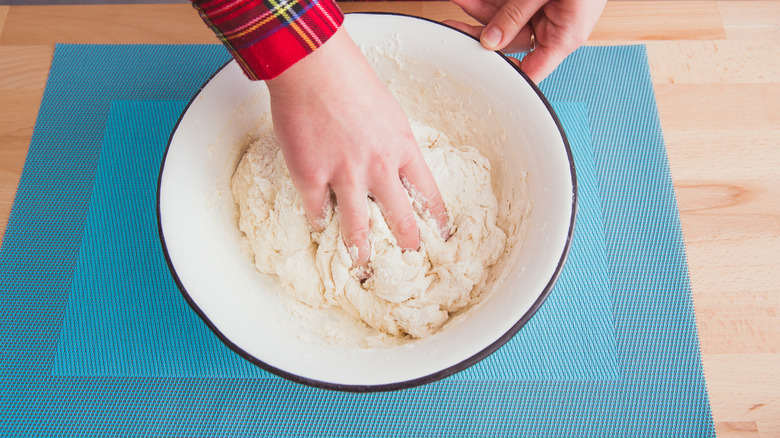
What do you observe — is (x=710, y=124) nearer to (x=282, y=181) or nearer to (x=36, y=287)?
(x=282, y=181)

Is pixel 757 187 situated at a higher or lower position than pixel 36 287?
lower

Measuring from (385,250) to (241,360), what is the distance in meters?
0.33

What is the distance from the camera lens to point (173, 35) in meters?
1.12

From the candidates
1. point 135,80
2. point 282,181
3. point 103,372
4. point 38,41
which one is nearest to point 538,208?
point 282,181

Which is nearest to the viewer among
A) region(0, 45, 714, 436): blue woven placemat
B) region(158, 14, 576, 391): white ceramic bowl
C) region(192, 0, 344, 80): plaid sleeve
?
region(192, 0, 344, 80): plaid sleeve

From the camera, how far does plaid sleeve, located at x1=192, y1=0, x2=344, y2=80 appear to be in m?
0.52

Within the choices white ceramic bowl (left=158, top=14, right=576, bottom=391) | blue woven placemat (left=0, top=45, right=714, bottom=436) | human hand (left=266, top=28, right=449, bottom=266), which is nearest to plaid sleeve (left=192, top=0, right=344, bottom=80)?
human hand (left=266, top=28, right=449, bottom=266)

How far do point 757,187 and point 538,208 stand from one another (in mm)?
570

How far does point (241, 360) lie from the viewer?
88 centimetres

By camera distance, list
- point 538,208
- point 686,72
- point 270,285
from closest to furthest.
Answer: point 538,208
point 270,285
point 686,72

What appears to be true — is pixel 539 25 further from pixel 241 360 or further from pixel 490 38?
pixel 241 360

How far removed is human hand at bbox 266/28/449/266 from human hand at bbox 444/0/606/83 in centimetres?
23

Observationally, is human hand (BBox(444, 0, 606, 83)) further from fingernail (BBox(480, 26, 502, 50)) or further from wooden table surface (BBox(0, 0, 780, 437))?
wooden table surface (BBox(0, 0, 780, 437))

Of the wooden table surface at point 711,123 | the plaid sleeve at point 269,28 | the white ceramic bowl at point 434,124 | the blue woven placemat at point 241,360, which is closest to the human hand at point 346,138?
the plaid sleeve at point 269,28
